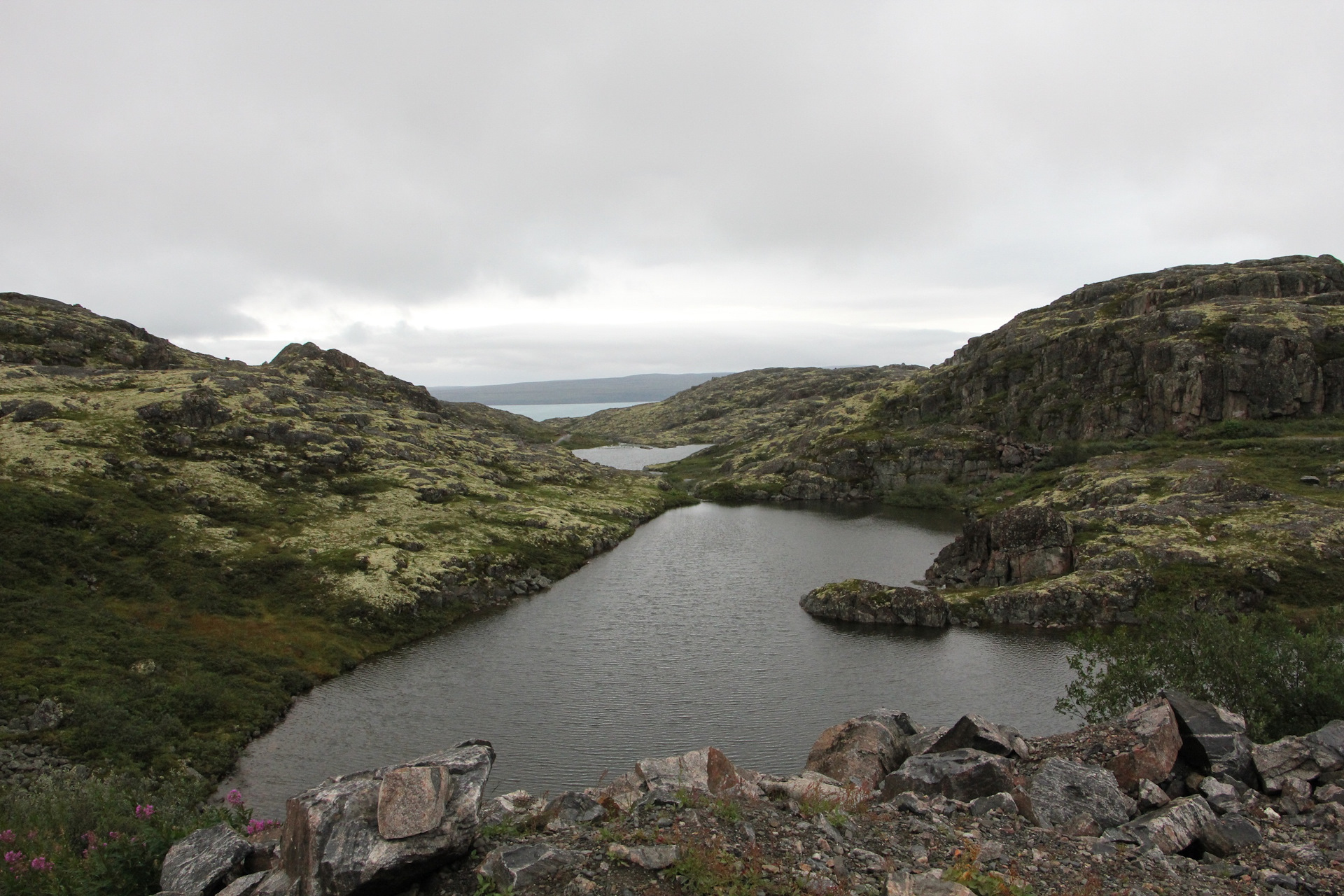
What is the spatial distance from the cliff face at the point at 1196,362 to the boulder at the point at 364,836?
187 meters

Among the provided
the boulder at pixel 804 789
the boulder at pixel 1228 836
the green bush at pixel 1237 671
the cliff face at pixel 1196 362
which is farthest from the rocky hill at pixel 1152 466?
the boulder at pixel 1228 836

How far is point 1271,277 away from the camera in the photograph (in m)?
188

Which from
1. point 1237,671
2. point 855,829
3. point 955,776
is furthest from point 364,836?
point 1237,671

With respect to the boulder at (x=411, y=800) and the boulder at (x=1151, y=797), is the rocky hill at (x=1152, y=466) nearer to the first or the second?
the boulder at (x=1151, y=797)

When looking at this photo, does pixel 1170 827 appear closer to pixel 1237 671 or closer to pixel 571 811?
pixel 571 811

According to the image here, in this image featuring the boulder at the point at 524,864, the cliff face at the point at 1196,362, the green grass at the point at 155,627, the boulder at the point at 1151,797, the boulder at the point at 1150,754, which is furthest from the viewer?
the cliff face at the point at 1196,362

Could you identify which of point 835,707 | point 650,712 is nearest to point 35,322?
point 650,712

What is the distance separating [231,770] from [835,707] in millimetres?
44449

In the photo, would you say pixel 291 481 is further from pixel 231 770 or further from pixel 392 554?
pixel 231 770

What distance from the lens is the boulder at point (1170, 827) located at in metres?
21.9

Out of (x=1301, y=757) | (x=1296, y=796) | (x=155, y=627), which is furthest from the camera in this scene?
(x=155, y=627)

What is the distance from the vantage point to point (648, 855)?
18.4 metres

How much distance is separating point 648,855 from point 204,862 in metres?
12.2

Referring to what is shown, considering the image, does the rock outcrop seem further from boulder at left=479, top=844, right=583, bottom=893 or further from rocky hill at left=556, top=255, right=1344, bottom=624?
boulder at left=479, top=844, right=583, bottom=893
